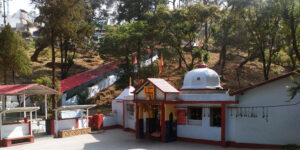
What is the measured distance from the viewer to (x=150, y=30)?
104 feet

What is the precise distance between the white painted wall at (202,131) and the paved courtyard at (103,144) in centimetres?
59

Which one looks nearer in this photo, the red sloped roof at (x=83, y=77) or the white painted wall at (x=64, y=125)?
the white painted wall at (x=64, y=125)

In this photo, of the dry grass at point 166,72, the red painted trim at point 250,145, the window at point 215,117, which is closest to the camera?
the red painted trim at point 250,145

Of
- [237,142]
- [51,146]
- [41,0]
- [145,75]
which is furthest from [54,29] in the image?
[237,142]

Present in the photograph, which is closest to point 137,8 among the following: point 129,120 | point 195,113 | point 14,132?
point 129,120

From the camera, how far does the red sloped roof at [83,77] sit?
32.1 m

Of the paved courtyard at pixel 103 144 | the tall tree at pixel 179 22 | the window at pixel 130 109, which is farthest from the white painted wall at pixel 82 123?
the tall tree at pixel 179 22

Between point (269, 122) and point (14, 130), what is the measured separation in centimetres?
1494

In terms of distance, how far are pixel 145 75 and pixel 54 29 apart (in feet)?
38.7

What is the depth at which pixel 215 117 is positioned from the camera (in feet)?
54.4

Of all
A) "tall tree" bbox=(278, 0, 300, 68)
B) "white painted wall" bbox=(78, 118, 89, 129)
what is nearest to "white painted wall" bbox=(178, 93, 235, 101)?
"tall tree" bbox=(278, 0, 300, 68)

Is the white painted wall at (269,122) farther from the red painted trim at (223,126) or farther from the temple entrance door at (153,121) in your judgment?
the temple entrance door at (153,121)

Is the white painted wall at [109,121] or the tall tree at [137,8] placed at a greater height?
the tall tree at [137,8]

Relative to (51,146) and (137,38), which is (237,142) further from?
(137,38)
